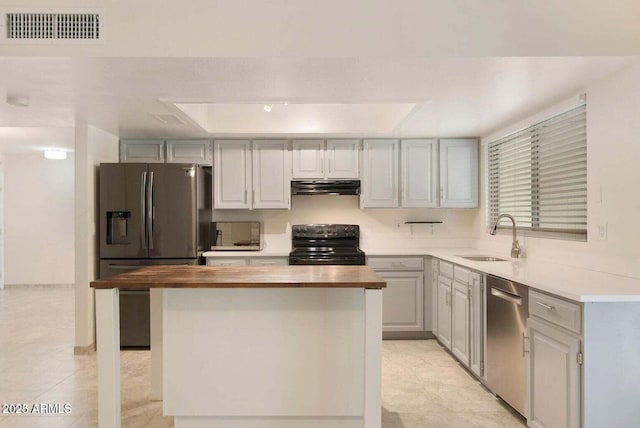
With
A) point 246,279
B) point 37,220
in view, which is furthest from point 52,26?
point 37,220

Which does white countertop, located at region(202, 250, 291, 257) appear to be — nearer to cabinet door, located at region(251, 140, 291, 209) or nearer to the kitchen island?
cabinet door, located at region(251, 140, 291, 209)

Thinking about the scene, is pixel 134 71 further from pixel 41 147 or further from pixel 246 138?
pixel 41 147

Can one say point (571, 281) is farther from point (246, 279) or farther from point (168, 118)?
point (168, 118)

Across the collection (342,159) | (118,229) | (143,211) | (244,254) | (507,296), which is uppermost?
(342,159)

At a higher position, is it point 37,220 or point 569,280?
point 37,220

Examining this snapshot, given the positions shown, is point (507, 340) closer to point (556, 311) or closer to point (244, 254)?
point (556, 311)

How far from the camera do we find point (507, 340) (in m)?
2.73

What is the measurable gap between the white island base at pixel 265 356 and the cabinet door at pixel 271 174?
2211mm

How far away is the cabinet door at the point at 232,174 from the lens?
4.58m

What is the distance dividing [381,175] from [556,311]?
2678 mm

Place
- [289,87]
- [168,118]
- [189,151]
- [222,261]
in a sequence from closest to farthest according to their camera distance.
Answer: [289,87] → [168,118] → [222,261] → [189,151]

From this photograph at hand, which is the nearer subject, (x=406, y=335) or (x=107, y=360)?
(x=107, y=360)

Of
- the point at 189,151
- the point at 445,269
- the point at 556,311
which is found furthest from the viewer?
the point at 189,151

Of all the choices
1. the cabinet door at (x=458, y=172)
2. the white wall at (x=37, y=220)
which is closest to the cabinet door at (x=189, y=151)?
the cabinet door at (x=458, y=172)
